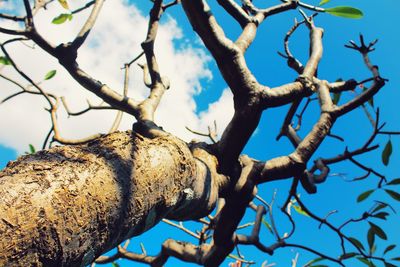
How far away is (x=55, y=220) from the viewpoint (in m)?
0.51

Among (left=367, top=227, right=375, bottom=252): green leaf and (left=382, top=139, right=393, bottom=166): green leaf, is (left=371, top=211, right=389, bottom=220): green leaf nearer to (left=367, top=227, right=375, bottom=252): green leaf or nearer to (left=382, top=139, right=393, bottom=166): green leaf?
(left=367, top=227, right=375, bottom=252): green leaf

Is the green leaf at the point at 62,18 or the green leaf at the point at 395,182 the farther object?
the green leaf at the point at 395,182

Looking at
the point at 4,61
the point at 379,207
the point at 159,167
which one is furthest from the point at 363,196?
the point at 4,61

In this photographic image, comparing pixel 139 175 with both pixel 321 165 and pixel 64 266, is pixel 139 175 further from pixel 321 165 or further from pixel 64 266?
pixel 321 165

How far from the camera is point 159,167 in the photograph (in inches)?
30.9

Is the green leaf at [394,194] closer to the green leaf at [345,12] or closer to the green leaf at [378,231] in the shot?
the green leaf at [378,231]

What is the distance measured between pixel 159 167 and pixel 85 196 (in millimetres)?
235

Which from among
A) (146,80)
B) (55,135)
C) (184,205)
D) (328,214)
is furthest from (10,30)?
(328,214)

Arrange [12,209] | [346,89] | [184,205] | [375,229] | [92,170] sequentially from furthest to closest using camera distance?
[375,229]
[346,89]
[184,205]
[92,170]
[12,209]

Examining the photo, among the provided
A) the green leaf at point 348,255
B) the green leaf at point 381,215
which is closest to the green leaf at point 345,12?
the green leaf at point 381,215

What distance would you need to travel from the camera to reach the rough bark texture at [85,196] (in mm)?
474

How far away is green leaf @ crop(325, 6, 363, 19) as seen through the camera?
138 centimetres

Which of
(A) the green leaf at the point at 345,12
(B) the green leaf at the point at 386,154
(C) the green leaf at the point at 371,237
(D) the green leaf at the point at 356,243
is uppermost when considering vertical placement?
(A) the green leaf at the point at 345,12

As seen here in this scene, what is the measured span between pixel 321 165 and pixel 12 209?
138 cm
